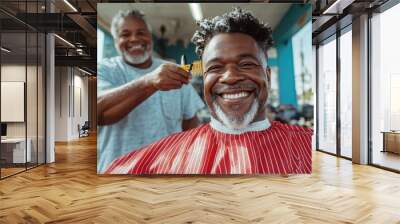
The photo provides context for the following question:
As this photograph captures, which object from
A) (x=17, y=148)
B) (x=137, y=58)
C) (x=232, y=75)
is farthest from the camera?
(x=17, y=148)

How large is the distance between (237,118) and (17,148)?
411 centimetres

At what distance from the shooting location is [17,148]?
6996 mm

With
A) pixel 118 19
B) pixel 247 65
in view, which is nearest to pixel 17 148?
pixel 118 19

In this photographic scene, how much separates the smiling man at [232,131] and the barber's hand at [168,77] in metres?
0.39

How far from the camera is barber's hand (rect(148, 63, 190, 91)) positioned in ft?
19.5

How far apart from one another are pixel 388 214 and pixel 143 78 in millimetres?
3794

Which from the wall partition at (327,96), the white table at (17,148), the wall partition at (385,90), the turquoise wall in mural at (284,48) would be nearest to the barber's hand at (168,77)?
the turquoise wall in mural at (284,48)

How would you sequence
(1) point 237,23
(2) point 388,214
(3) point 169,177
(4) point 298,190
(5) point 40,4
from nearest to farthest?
(2) point 388,214, (4) point 298,190, (1) point 237,23, (3) point 169,177, (5) point 40,4

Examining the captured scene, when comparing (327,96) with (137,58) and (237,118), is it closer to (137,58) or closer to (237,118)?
(237,118)

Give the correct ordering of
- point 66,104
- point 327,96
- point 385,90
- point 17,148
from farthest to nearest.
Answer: point 66,104, point 327,96, point 385,90, point 17,148

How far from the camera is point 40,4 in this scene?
24.1 feet

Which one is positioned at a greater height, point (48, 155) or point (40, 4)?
point (40, 4)

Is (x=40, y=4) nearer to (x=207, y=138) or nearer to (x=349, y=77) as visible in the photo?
(x=207, y=138)

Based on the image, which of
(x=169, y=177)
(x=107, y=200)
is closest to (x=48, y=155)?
(x=169, y=177)
